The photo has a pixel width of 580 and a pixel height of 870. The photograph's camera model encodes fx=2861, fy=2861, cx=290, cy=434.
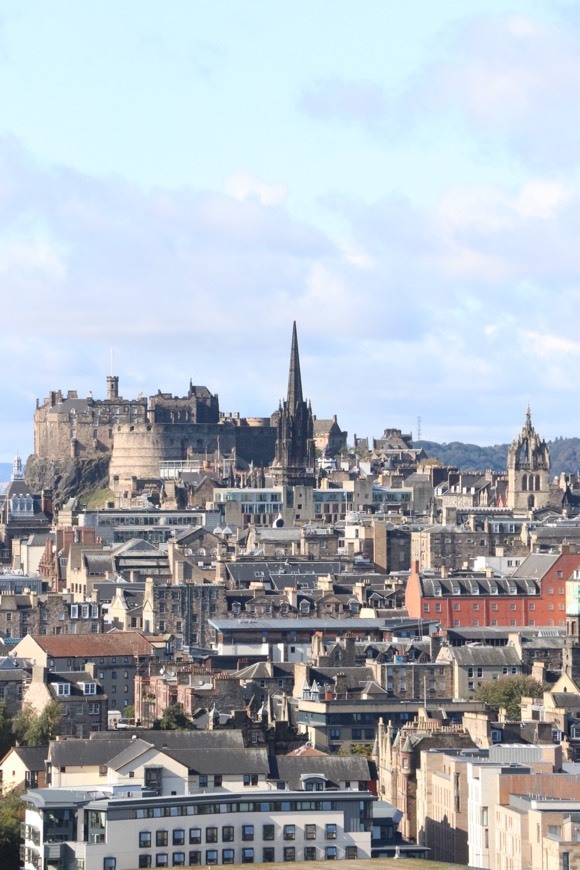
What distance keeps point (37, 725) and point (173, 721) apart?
286 inches

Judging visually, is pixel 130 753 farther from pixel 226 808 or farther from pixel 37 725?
pixel 37 725

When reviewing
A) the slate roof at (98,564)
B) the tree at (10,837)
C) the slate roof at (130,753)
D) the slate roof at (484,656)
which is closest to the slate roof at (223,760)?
the slate roof at (130,753)

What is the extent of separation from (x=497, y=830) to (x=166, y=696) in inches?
1412

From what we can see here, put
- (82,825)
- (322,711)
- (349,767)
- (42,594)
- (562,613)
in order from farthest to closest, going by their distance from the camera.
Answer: (42,594) → (562,613) → (322,711) → (349,767) → (82,825)

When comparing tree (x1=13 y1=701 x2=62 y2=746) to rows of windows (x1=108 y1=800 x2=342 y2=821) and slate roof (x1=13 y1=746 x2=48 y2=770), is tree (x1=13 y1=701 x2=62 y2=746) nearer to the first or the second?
slate roof (x1=13 y1=746 x2=48 y2=770)

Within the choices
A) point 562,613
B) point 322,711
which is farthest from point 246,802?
point 562,613

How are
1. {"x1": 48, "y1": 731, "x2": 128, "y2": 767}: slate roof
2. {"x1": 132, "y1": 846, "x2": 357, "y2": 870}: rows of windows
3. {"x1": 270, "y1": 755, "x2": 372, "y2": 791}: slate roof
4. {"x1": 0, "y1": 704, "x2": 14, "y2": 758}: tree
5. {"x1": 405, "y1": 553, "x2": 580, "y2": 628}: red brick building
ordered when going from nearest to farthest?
1. {"x1": 132, "y1": 846, "x2": 357, "y2": 870}: rows of windows
2. {"x1": 270, "y1": 755, "x2": 372, "y2": 791}: slate roof
3. {"x1": 48, "y1": 731, "x2": 128, "y2": 767}: slate roof
4. {"x1": 0, "y1": 704, "x2": 14, "y2": 758}: tree
5. {"x1": 405, "y1": 553, "x2": 580, "y2": 628}: red brick building

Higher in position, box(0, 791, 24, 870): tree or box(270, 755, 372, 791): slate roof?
box(270, 755, 372, 791): slate roof

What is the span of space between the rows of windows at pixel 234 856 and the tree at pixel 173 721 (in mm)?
20198

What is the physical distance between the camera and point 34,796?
10006cm

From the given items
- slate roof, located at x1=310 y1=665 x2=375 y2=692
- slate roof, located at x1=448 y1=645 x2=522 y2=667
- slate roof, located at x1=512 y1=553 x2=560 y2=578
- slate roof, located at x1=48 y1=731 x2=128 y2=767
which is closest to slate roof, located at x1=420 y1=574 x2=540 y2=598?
slate roof, located at x1=512 y1=553 x2=560 y2=578

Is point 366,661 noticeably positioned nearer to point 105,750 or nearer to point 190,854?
point 105,750

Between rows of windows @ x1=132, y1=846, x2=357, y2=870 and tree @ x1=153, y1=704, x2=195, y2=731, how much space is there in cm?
2020

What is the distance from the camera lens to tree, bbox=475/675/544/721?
445 ft
